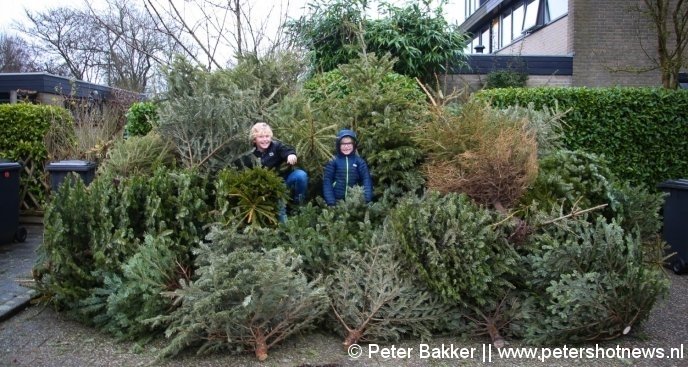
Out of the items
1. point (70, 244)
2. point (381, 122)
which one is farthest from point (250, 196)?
point (381, 122)

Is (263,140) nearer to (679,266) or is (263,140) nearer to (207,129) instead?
(207,129)

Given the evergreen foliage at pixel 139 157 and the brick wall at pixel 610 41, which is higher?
the brick wall at pixel 610 41

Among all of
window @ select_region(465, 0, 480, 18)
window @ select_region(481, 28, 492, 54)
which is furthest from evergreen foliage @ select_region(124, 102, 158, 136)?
window @ select_region(465, 0, 480, 18)

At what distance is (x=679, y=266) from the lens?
6535 mm

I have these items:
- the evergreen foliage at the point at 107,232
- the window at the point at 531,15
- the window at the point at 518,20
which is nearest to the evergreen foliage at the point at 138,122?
the evergreen foliage at the point at 107,232

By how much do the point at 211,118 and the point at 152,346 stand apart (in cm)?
246

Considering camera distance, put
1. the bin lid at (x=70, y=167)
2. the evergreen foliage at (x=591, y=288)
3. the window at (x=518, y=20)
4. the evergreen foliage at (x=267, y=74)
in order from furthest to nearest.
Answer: the window at (x=518, y=20)
the bin lid at (x=70, y=167)
the evergreen foliage at (x=267, y=74)
the evergreen foliage at (x=591, y=288)

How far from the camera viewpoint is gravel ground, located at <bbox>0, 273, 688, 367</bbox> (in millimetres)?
4027

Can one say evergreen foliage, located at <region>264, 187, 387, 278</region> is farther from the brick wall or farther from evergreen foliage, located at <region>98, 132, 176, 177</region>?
the brick wall

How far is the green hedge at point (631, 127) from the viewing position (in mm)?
8617

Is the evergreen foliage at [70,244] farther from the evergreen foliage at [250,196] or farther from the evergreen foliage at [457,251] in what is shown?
the evergreen foliage at [457,251]

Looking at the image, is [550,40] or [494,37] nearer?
[550,40]

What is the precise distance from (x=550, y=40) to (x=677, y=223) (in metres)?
10.5

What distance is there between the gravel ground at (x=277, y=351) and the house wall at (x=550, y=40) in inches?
385
